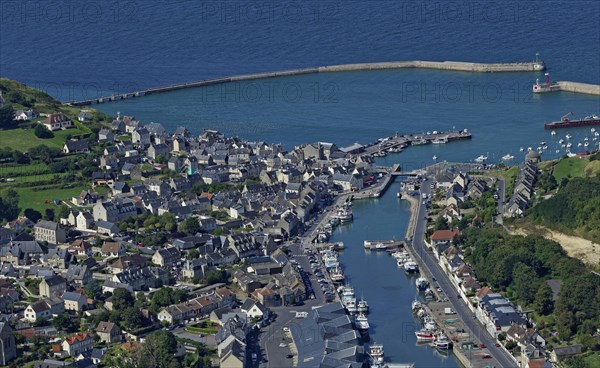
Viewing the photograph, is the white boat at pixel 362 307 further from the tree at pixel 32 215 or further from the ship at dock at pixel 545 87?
the ship at dock at pixel 545 87

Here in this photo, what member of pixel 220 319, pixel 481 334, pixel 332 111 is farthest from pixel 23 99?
pixel 481 334

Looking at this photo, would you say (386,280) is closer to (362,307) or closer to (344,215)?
(362,307)

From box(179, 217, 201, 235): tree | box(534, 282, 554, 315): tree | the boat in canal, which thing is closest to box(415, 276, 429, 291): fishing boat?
box(534, 282, 554, 315): tree

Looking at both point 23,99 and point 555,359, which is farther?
point 23,99

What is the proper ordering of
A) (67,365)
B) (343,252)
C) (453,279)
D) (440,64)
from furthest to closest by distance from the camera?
(440,64) → (343,252) → (453,279) → (67,365)

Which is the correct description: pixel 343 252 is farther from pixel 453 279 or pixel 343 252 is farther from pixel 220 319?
→ pixel 220 319

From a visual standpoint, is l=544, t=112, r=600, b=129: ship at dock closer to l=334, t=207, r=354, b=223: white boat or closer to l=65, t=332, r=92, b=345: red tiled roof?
l=334, t=207, r=354, b=223: white boat
